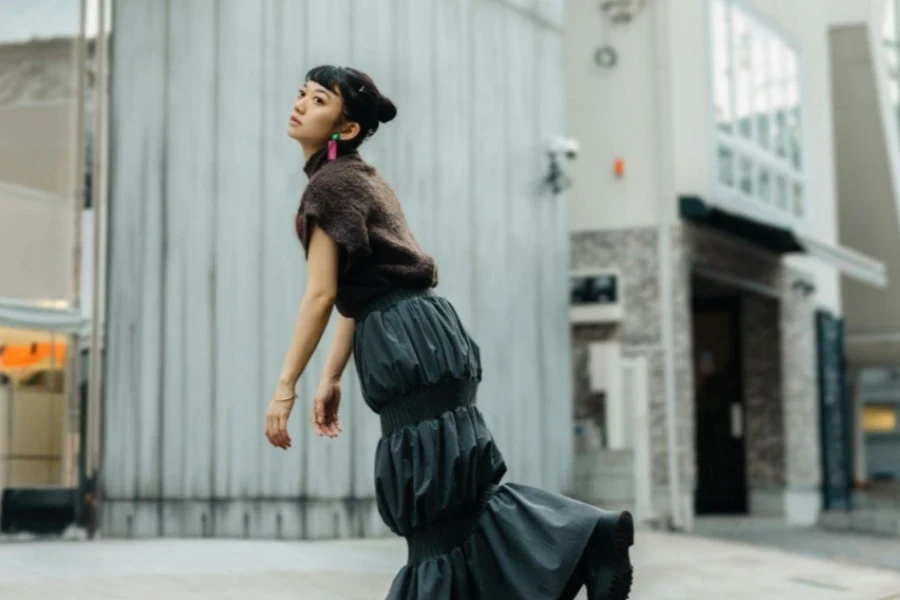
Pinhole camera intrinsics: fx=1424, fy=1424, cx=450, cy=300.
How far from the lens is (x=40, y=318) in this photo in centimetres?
797

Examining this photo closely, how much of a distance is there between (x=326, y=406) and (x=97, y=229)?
16.8 feet

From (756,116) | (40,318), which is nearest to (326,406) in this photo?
(40,318)

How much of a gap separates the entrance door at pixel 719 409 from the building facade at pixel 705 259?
0.06 feet

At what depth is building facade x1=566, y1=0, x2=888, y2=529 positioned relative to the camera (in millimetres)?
13742

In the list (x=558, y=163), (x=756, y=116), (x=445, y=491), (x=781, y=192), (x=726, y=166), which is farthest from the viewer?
(x=781, y=192)

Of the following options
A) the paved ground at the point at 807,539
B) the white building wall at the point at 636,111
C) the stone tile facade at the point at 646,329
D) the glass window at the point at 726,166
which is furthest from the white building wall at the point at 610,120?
the paved ground at the point at 807,539

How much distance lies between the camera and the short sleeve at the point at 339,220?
336 cm

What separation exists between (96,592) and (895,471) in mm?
37998

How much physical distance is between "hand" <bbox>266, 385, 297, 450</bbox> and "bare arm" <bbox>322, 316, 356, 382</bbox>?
225mm

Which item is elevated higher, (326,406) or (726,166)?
(726,166)

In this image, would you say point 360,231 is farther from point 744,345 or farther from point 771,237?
point 744,345

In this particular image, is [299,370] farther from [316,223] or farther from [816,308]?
[816,308]

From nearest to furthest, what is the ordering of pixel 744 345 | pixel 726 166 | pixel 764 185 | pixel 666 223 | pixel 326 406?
pixel 326 406, pixel 666 223, pixel 726 166, pixel 764 185, pixel 744 345

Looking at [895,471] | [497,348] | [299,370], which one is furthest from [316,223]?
[895,471]
